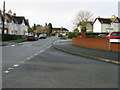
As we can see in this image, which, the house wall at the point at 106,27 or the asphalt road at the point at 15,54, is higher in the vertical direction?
the house wall at the point at 106,27

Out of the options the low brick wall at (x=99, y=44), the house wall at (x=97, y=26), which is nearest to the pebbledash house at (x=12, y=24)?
the house wall at (x=97, y=26)

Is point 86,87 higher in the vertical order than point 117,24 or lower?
lower

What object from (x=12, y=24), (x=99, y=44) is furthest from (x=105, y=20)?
(x=99, y=44)

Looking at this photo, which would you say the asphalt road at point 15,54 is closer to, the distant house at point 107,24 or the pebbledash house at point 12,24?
the pebbledash house at point 12,24

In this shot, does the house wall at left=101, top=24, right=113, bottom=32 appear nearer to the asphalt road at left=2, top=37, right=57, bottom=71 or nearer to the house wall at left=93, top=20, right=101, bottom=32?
the house wall at left=93, top=20, right=101, bottom=32

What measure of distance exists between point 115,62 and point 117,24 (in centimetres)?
6776

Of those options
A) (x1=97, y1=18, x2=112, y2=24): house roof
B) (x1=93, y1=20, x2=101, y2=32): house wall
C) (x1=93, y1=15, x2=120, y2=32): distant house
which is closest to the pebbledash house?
(x1=93, y1=20, x2=101, y2=32): house wall

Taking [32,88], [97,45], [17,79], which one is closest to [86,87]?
[32,88]

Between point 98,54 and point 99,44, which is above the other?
point 99,44

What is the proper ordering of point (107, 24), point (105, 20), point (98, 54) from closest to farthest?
point (98, 54) < point (107, 24) < point (105, 20)

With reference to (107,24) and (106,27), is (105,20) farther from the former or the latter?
(106,27)

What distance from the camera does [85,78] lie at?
19.9ft

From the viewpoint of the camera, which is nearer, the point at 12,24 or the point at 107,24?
the point at 12,24

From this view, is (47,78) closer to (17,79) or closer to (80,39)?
(17,79)
